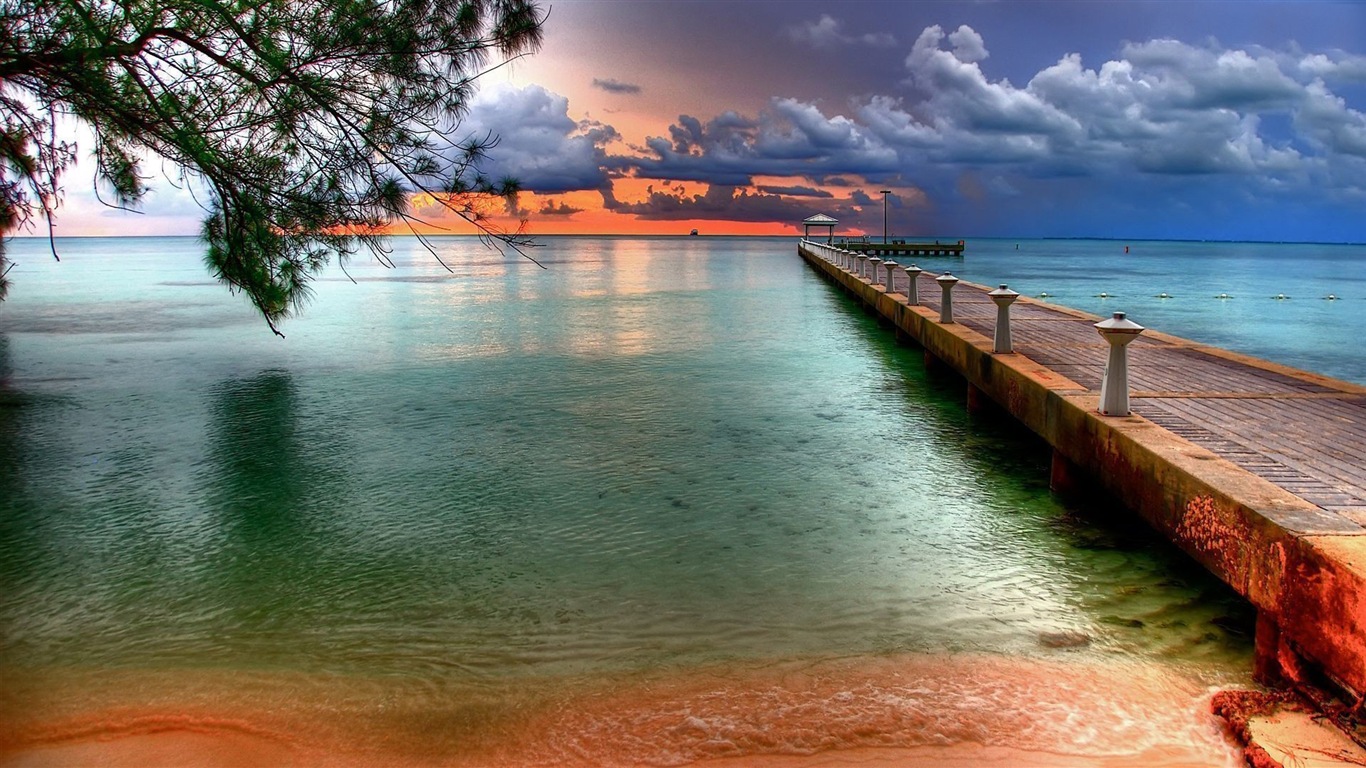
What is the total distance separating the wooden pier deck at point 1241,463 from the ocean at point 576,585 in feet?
1.91

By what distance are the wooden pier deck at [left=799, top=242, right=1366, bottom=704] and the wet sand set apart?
62 cm

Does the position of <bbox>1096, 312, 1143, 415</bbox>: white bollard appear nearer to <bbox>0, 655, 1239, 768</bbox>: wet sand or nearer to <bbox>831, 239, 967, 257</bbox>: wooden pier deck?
<bbox>0, 655, 1239, 768</bbox>: wet sand

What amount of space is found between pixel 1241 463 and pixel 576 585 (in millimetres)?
4038

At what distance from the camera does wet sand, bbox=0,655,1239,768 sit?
3.86 m

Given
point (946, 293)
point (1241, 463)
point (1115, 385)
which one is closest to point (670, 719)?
point (1241, 463)

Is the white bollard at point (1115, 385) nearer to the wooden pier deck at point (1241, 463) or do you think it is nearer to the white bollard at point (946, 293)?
the wooden pier deck at point (1241, 463)

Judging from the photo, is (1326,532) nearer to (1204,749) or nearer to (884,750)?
(1204,749)

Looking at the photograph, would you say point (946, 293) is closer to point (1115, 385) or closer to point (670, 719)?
point (1115, 385)

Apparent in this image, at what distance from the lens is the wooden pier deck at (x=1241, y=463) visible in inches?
144

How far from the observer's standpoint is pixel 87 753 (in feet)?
13.1

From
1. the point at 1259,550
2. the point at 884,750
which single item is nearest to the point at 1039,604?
the point at 1259,550

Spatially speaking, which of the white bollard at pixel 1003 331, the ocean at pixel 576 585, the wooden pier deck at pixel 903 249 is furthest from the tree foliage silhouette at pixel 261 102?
the wooden pier deck at pixel 903 249

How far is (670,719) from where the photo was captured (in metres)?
4.16

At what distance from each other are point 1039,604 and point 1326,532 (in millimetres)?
1808
